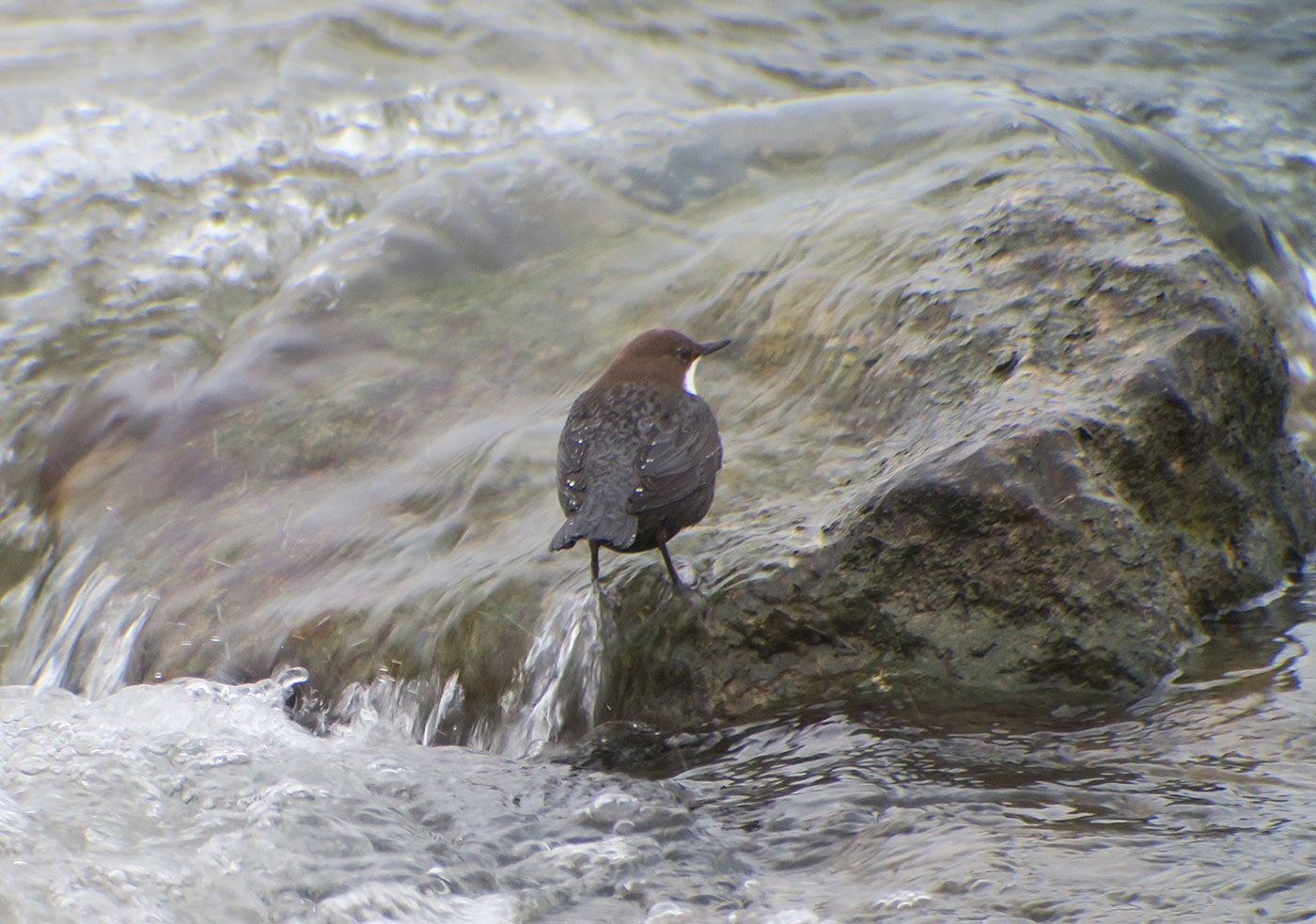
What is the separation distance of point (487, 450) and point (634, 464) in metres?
1.16

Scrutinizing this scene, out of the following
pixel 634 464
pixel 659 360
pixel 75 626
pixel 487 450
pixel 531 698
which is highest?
pixel 659 360

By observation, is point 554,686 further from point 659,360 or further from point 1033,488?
point 1033,488

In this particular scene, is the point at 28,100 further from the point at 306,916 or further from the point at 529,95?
the point at 306,916

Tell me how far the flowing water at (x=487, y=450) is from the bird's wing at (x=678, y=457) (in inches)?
9.6

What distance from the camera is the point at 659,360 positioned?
4082 millimetres

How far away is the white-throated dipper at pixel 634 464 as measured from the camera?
3.23 m

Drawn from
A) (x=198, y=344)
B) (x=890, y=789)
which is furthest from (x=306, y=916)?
(x=198, y=344)

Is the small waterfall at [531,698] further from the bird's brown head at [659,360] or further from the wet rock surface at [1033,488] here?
the bird's brown head at [659,360]

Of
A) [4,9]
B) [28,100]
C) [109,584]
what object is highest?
[4,9]

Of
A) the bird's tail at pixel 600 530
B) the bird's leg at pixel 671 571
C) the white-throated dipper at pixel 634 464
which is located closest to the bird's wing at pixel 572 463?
the white-throated dipper at pixel 634 464

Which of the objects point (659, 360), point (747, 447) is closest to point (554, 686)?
point (747, 447)

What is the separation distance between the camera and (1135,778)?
253 cm

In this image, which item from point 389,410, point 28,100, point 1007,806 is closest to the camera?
point 1007,806

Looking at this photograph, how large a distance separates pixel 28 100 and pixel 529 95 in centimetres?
327
